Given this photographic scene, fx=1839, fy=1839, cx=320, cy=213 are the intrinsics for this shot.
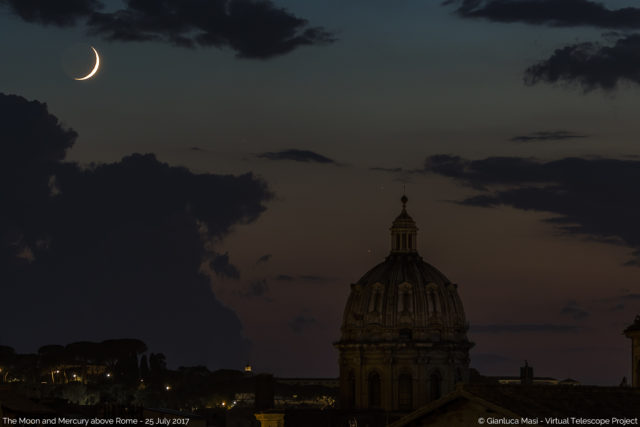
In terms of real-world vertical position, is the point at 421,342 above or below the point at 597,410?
above

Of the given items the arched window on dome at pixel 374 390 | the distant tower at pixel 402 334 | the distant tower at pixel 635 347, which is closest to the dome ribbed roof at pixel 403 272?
the distant tower at pixel 402 334

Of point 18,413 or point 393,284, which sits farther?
point 393,284

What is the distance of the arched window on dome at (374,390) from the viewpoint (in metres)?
148

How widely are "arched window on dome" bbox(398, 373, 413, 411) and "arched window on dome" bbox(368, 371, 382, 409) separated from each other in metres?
1.63

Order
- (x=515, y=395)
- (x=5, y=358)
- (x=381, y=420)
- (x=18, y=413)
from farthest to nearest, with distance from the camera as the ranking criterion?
(x=5, y=358)
(x=381, y=420)
(x=18, y=413)
(x=515, y=395)

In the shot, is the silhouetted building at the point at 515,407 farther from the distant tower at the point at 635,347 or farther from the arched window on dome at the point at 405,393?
the arched window on dome at the point at 405,393

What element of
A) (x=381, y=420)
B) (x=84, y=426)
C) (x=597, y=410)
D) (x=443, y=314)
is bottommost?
(x=597, y=410)

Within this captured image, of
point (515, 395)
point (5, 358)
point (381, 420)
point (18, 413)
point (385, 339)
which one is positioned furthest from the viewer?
point (5, 358)

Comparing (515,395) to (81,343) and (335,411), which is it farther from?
(81,343)

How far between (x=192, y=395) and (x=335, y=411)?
54.2m

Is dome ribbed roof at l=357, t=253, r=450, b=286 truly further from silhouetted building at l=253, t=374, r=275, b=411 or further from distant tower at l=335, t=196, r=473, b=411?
silhouetted building at l=253, t=374, r=275, b=411

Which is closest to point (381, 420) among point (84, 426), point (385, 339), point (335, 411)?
point (335, 411)

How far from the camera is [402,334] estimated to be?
152000 millimetres

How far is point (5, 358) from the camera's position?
18762 centimetres
